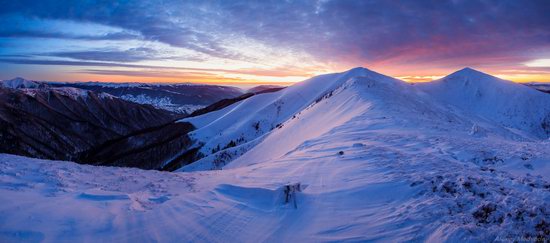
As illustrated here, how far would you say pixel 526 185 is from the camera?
7875 millimetres

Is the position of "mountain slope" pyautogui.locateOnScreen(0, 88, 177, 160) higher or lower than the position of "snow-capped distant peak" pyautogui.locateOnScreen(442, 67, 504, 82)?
lower

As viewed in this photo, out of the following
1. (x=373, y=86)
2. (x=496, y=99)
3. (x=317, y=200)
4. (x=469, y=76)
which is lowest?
(x=317, y=200)

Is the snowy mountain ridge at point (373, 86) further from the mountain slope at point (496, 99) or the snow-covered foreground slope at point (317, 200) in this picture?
the snow-covered foreground slope at point (317, 200)

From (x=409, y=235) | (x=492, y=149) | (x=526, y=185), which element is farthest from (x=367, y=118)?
(x=409, y=235)

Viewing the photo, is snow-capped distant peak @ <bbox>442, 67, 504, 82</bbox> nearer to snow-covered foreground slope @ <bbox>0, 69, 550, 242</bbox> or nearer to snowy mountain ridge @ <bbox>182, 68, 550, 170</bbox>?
snowy mountain ridge @ <bbox>182, 68, 550, 170</bbox>

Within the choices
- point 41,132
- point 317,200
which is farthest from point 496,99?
point 41,132

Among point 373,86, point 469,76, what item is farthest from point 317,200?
point 469,76

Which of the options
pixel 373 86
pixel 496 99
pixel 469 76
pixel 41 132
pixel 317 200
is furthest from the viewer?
pixel 41 132

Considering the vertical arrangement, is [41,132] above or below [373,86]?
below

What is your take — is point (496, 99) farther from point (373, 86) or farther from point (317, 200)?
point (317, 200)

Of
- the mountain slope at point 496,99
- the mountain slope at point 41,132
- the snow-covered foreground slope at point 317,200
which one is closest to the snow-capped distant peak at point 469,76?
the mountain slope at point 496,99

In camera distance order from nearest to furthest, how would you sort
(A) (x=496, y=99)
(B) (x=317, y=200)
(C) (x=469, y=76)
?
1. (B) (x=317, y=200)
2. (A) (x=496, y=99)
3. (C) (x=469, y=76)

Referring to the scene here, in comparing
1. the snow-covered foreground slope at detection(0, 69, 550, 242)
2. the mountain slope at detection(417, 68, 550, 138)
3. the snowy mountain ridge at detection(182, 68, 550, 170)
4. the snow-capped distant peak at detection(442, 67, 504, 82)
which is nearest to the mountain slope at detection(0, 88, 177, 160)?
the snowy mountain ridge at detection(182, 68, 550, 170)

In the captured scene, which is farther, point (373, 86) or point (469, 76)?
point (469, 76)
